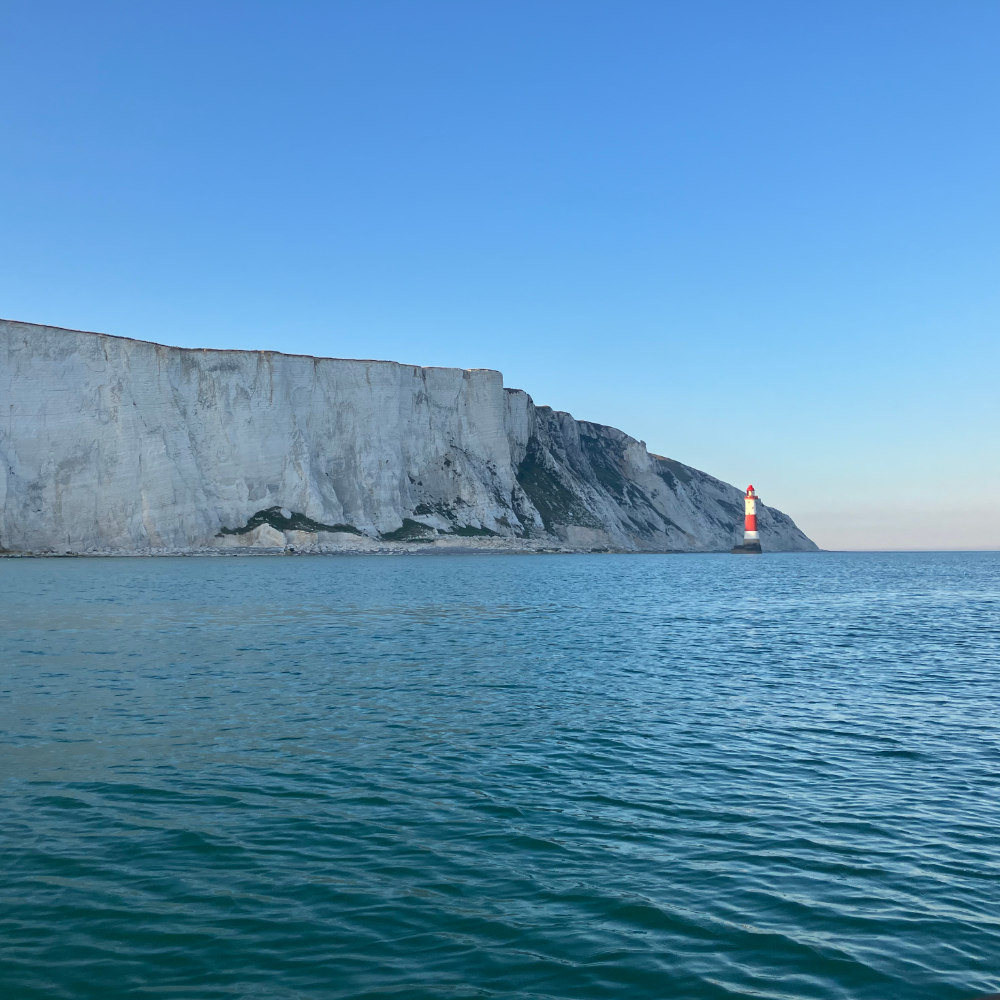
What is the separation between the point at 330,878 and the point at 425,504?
397ft

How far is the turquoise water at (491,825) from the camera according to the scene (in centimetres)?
742

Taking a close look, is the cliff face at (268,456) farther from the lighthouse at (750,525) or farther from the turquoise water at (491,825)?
the turquoise water at (491,825)

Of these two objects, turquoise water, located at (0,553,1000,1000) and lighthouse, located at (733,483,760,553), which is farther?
lighthouse, located at (733,483,760,553)

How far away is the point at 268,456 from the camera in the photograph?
11050 centimetres

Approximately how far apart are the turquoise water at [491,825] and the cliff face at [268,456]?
73179 millimetres

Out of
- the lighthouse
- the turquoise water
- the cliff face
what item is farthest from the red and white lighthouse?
the turquoise water

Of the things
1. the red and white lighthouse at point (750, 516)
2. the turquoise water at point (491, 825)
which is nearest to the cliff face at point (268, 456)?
the red and white lighthouse at point (750, 516)

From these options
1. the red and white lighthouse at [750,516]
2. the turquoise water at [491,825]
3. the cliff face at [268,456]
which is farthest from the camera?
the red and white lighthouse at [750,516]

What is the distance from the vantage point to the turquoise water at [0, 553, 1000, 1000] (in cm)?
742

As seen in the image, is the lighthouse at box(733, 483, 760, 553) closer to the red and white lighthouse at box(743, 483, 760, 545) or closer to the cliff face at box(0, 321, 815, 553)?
the red and white lighthouse at box(743, 483, 760, 545)

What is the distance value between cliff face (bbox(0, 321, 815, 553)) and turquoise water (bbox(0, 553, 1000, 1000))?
73.2 meters

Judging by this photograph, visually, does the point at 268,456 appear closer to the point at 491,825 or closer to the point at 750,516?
→ the point at 750,516

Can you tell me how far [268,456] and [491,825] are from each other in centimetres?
10435

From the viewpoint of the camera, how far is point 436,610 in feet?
135
